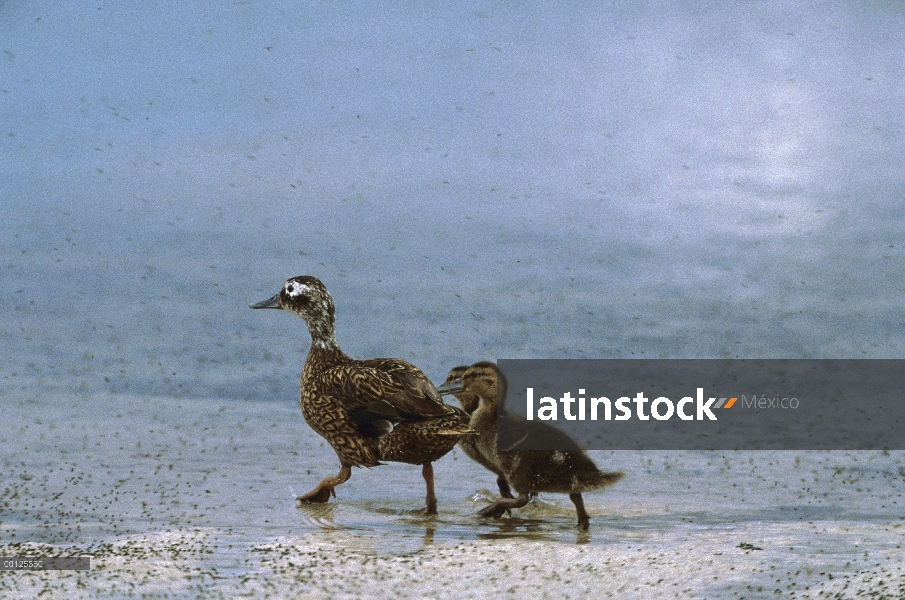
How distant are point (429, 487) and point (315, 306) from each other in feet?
6.83

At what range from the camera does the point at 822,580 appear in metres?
7.48

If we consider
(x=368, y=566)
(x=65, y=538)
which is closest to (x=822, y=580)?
(x=368, y=566)

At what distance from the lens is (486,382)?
33.7 ft

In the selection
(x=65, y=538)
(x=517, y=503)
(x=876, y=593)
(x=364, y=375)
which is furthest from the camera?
(x=364, y=375)

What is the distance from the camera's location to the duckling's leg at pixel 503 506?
9.09 meters

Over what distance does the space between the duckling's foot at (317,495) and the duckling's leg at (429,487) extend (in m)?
0.90

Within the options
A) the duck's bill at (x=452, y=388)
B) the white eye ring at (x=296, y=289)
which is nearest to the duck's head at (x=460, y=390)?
the duck's bill at (x=452, y=388)

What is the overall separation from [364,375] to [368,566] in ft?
8.11

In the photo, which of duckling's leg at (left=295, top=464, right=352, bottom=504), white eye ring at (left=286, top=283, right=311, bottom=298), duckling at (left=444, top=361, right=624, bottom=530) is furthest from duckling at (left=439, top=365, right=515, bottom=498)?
white eye ring at (left=286, top=283, right=311, bottom=298)

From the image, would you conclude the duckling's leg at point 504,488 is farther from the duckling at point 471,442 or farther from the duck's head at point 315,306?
the duck's head at point 315,306

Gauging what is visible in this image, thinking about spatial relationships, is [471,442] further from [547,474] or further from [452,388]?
[547,474]

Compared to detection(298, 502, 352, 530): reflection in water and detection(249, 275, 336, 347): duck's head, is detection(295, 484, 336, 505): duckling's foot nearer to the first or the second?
detection(298, 502, 352, 530): reflection in water

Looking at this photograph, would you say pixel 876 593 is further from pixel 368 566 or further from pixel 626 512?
pixel 368 566

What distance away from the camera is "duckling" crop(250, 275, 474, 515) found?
30.9ft
